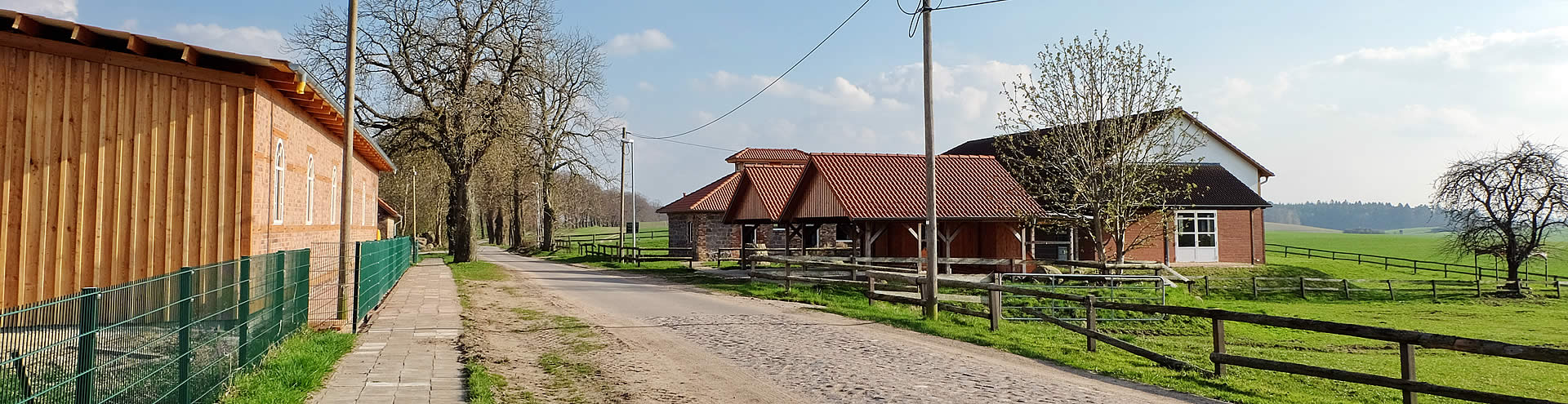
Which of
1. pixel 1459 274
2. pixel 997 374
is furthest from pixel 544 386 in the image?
pixel 1459 274

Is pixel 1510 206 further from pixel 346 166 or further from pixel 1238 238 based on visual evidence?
pixel 346 166

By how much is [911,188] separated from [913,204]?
1.05 metres

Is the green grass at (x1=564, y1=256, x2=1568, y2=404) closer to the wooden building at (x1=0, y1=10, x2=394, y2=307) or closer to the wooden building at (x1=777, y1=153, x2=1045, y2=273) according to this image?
the wooden building at (x1=777, y1=153, x2=1045, y2=273)

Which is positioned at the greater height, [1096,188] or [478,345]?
[1096,188]

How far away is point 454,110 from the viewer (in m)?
33.5

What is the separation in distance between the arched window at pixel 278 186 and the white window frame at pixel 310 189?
2269mm

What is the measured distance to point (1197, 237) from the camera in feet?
118

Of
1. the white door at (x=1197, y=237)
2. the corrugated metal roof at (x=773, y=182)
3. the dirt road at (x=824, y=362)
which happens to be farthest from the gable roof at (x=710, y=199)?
the dirt road at (x=824, y=362)

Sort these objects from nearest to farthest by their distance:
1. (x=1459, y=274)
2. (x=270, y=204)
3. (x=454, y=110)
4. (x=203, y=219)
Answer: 1. (x=203, y=219)
2. (x=270, y=204)
3. (x=454, y=110)
4. (x=1459, y=274)

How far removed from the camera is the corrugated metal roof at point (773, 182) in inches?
1231

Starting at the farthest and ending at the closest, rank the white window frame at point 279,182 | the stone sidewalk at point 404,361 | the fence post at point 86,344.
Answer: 1. the white window frame at point 279,182
2. the stone sidewalk at point 404,361
3. the fence post at point 86,344

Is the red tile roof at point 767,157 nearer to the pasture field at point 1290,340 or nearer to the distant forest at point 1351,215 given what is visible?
the pasture field at point 1290,340

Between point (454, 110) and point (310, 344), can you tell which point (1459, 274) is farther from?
point (310, 344)

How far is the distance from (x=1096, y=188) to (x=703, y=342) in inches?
665
